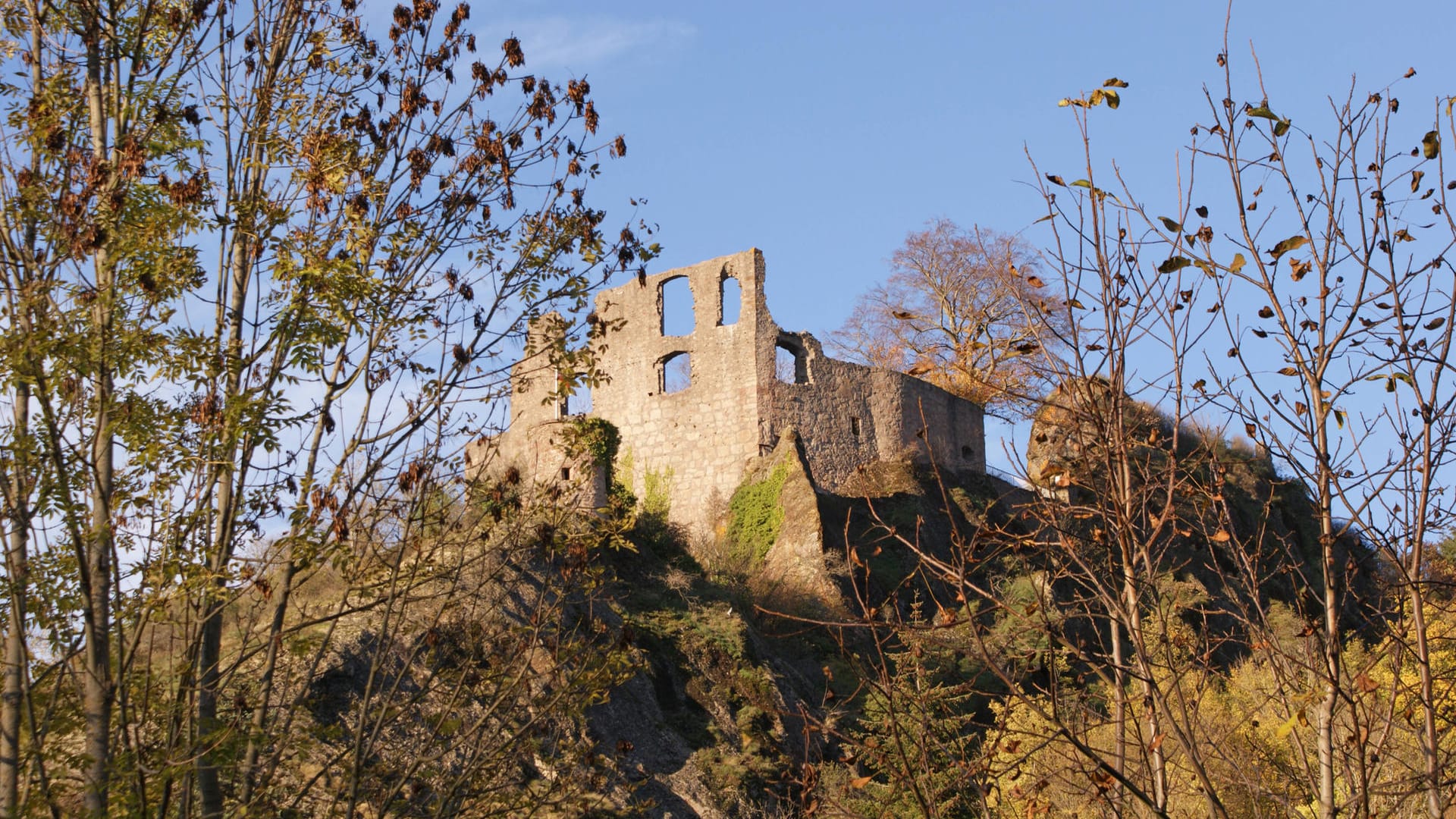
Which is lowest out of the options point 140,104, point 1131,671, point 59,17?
point 1131,671

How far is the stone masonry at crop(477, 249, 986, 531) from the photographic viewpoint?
26094 millimetres

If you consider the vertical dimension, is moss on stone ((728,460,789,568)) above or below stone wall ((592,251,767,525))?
below

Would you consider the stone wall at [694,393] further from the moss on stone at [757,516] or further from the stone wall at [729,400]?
the moss on stone at [757,516]

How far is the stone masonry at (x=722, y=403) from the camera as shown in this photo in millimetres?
26094

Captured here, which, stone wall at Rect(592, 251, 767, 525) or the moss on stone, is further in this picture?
stone wall at Rect(592, 251, 767, 525)

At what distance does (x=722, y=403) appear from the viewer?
86.6ft

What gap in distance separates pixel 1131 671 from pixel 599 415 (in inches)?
924

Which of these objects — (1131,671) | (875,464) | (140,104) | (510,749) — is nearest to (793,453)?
(875,464)

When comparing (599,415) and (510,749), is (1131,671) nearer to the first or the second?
(510,749)

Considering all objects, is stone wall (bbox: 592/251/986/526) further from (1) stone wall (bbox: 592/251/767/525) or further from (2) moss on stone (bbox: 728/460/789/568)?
(2) moss on stone (bbox: 728/460/789/568)

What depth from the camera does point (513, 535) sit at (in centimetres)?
741

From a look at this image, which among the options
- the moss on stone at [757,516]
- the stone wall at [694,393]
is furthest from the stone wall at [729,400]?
the moss on stone at [757,516]

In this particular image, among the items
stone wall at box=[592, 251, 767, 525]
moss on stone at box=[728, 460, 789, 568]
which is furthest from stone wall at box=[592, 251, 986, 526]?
moss on stone at box=[728, 460, 789, 568]

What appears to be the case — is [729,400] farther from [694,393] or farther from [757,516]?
[757,516]
